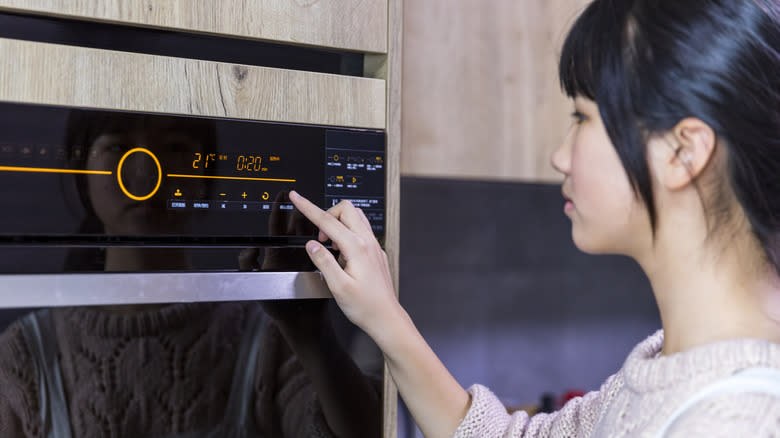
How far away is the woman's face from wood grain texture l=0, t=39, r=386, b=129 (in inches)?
8.9

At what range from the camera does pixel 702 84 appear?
575mm

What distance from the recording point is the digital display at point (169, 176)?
1.90 ft

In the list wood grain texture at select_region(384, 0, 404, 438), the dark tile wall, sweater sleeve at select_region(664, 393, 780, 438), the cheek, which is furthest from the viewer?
the dark tile wall

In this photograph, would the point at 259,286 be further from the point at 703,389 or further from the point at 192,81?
the point at 703,389

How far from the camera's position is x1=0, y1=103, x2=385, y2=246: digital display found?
1.90ft

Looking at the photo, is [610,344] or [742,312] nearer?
[742,312]

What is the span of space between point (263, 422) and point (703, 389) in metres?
0.43

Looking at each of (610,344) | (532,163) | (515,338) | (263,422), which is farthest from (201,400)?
(610,344)

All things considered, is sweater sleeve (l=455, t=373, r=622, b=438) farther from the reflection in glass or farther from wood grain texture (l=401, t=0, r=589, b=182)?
wood grain texture (l=401, t=0, r=589, b=182)

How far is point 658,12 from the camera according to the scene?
0.60 m

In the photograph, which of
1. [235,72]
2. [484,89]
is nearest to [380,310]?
[235,72]

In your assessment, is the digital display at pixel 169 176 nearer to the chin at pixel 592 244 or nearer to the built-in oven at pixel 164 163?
the built-in oven at pixel 164 163

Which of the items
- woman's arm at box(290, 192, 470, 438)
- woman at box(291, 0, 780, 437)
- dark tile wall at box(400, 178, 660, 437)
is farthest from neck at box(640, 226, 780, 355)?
dark tile wall at box(400, 178, 660, 437)

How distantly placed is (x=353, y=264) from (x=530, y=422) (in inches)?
13.7
